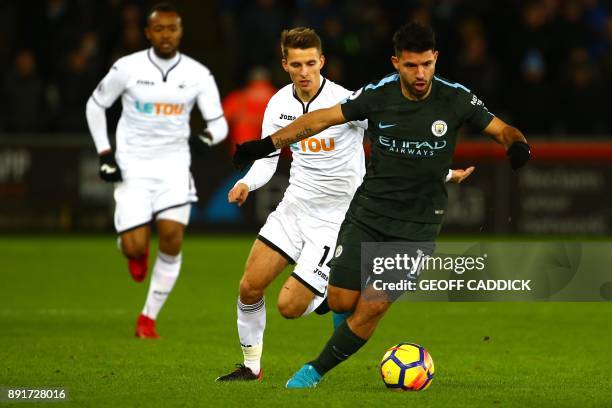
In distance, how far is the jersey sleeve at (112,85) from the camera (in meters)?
11.2

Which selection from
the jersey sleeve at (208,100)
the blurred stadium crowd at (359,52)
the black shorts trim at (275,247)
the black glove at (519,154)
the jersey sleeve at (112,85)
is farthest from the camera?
the blurred stadium crowd at (359,52)

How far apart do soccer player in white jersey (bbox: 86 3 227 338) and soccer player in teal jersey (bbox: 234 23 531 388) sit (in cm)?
336

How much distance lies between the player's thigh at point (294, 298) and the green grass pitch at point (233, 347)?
0.44 meters

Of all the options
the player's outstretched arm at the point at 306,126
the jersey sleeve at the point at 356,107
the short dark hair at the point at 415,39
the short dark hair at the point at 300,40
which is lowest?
the player's outstretched arm at the point at 306,126

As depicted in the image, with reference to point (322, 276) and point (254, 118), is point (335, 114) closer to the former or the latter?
point (322, 276)

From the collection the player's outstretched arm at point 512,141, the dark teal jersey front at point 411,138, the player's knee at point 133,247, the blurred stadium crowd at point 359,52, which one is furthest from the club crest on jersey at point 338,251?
the blurred stadium crowd at point 359,52

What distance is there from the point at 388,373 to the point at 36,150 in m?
11.7

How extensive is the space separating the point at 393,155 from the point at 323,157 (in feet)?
3.83

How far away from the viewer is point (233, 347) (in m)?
10.4

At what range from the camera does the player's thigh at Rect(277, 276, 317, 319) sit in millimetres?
8656

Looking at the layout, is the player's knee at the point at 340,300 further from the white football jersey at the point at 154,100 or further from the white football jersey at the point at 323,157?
the white football jersey at the point at 154,100

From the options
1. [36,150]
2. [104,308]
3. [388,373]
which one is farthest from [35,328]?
[36,150]

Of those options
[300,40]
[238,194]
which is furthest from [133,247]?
[300,40]

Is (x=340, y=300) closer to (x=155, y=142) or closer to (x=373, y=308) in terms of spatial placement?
(x=373, y=308)
